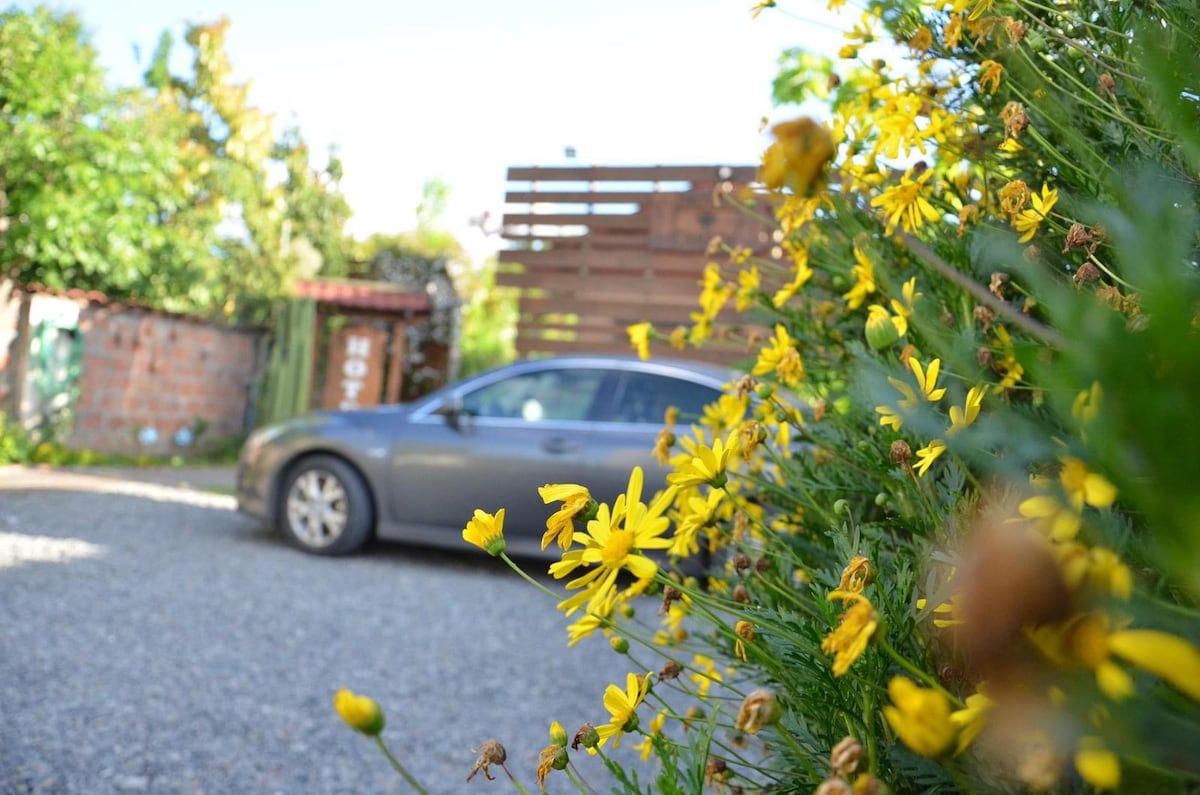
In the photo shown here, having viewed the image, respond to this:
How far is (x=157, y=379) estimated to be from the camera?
36.3 ft

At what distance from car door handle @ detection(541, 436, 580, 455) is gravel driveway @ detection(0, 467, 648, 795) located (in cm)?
76

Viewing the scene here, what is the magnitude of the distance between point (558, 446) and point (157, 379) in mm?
7480

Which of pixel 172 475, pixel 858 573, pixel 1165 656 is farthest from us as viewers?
pixel 172 475

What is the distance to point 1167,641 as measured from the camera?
38 centimetres

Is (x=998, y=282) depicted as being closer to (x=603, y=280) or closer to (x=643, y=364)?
(x=643, y=364)

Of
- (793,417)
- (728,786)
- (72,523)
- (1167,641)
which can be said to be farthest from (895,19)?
(72,523)

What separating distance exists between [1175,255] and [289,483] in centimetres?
577

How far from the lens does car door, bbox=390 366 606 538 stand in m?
5.33

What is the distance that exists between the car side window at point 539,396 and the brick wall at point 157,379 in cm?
655

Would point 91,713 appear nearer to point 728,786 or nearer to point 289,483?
point 728,786

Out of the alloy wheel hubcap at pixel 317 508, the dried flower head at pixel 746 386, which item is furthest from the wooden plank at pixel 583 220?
the dried flower head at pixel 746 386

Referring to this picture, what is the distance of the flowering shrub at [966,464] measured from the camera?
419mm

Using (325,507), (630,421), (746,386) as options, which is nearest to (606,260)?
(630,421)

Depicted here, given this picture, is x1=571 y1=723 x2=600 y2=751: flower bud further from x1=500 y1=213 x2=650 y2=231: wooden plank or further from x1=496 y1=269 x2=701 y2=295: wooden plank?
x1=500 y1=213 x2=650 y2=231: wooden plank
